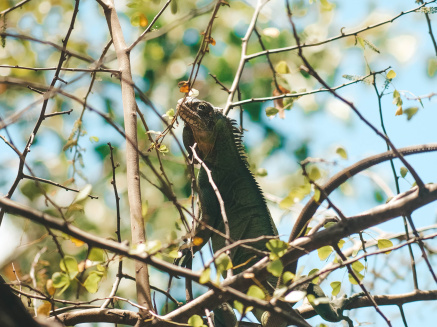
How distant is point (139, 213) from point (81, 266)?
622mm

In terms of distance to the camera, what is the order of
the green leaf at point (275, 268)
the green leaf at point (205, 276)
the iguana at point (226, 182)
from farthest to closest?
the iguana at point (226, 182) → the green leaf at point (275, 268) → the green leaf at point (205, 276)

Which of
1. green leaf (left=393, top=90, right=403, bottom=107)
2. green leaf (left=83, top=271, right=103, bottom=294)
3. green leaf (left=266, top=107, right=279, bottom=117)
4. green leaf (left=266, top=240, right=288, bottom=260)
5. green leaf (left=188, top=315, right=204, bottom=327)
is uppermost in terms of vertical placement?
green leaf (left=266, top=107, right=279, bottom=117)

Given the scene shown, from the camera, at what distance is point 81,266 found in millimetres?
2504

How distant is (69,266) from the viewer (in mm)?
2305

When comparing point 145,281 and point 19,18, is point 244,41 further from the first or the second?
point 19,18

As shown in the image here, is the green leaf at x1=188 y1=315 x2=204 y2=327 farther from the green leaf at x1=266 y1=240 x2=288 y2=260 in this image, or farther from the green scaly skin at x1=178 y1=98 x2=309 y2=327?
the green scaly skin at x1=178 y1=98 x2=309 y2=327

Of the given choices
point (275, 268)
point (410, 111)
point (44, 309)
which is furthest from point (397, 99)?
point (44, 309)

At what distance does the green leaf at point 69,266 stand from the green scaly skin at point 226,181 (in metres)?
1.58

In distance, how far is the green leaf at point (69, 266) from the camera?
7.52 feet

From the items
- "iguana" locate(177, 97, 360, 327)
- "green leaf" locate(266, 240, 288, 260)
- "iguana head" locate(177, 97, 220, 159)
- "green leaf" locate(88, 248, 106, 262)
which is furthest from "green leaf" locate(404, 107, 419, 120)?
"iguana head" locate(177, 97, 220, 159)

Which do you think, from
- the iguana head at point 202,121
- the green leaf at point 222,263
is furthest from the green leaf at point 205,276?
the iguana head at point 202,121

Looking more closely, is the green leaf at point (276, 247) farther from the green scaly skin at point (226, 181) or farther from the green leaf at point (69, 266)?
the green scaly skin at point (226, 181)

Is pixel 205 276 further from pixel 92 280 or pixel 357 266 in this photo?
pixel 357 266

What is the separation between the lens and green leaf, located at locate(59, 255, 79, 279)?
229cm
